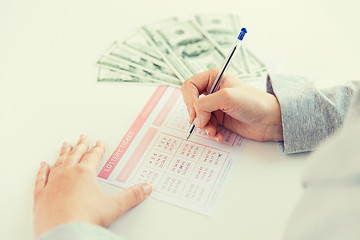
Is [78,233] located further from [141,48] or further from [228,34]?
[228,34]

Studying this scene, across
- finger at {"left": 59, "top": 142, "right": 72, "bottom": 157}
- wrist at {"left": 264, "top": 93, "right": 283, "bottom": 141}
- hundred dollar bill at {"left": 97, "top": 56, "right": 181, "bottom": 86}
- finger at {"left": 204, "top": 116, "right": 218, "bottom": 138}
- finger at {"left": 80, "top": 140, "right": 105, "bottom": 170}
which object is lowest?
wrist at {"left": 264, "top": 93, "right": 283, "bottom": 141}

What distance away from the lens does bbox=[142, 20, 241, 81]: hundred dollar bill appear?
952mm

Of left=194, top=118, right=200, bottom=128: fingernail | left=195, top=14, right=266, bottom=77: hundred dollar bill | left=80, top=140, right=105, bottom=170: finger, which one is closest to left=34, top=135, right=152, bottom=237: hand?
left=80, top=140, right=105, bottom=170: finger

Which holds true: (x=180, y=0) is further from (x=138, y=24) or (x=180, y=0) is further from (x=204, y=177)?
(x=204, y=177)

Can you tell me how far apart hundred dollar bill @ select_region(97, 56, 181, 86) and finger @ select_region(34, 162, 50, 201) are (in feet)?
1.05

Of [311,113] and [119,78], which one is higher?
[119,78]

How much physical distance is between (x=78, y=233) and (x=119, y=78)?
457mm

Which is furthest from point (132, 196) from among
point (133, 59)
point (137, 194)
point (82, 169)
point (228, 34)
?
point (228, 34)

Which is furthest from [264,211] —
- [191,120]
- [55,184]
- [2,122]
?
[2,122]

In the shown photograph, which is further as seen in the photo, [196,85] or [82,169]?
[196,85]

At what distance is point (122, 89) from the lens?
0.90 m

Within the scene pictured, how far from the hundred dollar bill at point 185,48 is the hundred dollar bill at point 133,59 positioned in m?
0.03

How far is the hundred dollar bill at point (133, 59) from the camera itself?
0.95 m

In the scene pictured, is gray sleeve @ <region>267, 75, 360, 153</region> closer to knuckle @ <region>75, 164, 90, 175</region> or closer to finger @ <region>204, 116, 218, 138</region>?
finger @ <region>204, 116, 218, 138</region>
